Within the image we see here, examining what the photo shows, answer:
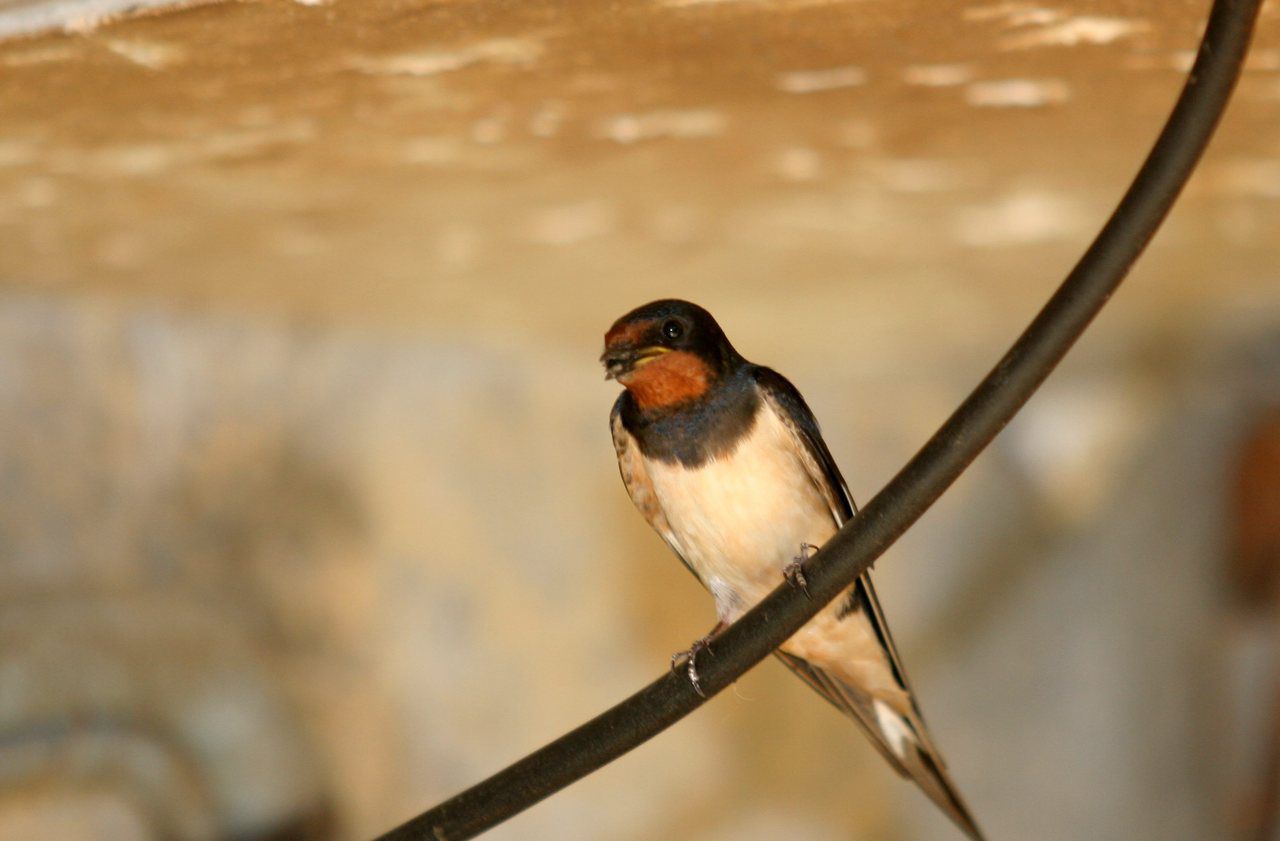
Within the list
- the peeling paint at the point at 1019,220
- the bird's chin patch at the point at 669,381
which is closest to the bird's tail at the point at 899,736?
the bird's chin patch at the point at 669,381

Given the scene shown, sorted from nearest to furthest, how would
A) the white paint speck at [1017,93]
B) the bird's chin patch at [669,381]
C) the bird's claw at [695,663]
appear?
1. the bird's claw at [695,663]
2. the bird's chin patch at [669,381]
3. the white paint speck at [1017,93]

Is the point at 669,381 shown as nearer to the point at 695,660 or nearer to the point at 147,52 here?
the point at 695,660

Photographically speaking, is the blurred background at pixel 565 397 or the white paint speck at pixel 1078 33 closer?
the white paint speck at pixel 1078 33

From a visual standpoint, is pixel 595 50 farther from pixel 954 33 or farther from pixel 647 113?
pixel 954 33

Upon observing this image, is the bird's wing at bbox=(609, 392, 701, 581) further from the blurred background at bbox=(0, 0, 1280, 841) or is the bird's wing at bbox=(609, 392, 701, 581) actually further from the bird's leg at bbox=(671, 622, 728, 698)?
the blurred background at bbox=(0, 0, 1280, 841)

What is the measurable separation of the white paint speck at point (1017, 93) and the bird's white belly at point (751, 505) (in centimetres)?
52

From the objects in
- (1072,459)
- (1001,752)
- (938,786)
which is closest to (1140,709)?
(1001,752)

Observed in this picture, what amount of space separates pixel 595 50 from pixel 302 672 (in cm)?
170

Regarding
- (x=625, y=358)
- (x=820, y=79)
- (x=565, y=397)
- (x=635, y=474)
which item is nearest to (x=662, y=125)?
(x=820, y=79)

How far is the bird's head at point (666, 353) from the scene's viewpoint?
1.39 m

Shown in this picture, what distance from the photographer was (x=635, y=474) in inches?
67.7

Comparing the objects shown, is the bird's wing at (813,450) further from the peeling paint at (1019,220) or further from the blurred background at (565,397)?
the peeling paint at (1019,220)

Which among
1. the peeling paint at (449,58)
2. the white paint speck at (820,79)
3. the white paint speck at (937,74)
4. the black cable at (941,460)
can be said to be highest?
the peeling paint at (449,58)

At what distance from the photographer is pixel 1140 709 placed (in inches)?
136
